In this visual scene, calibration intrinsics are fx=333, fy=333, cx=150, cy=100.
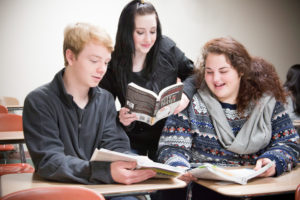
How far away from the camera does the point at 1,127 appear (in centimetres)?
300

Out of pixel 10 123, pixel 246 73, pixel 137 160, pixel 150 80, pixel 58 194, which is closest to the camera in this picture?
pixel 58 194

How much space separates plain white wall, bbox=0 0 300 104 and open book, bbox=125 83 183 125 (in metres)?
3.25

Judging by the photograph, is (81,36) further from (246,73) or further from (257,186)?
(257,186)

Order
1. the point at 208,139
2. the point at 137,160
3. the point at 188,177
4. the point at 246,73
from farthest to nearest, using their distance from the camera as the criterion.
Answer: the point at 246,73 < the point at 208,139 < the point at 188,177 < the point at 137,160

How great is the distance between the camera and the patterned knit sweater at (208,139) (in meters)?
1.87

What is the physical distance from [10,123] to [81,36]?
172cm

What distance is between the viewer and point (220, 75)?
6.37 ft

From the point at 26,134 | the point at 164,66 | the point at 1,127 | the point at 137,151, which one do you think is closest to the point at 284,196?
the point at 137,151

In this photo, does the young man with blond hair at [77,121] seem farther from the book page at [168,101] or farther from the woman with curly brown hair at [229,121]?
the woman with curly brown hair at [229,121]

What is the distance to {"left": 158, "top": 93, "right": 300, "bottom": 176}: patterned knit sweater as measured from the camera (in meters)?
1.87

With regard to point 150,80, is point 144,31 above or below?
above

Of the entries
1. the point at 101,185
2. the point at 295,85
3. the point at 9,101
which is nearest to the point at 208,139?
the point at 101,185

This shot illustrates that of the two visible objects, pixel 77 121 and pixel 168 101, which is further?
pixel 168 101

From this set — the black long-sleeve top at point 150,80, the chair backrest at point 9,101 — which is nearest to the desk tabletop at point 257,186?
the black long-sleeve top at point 150,80
